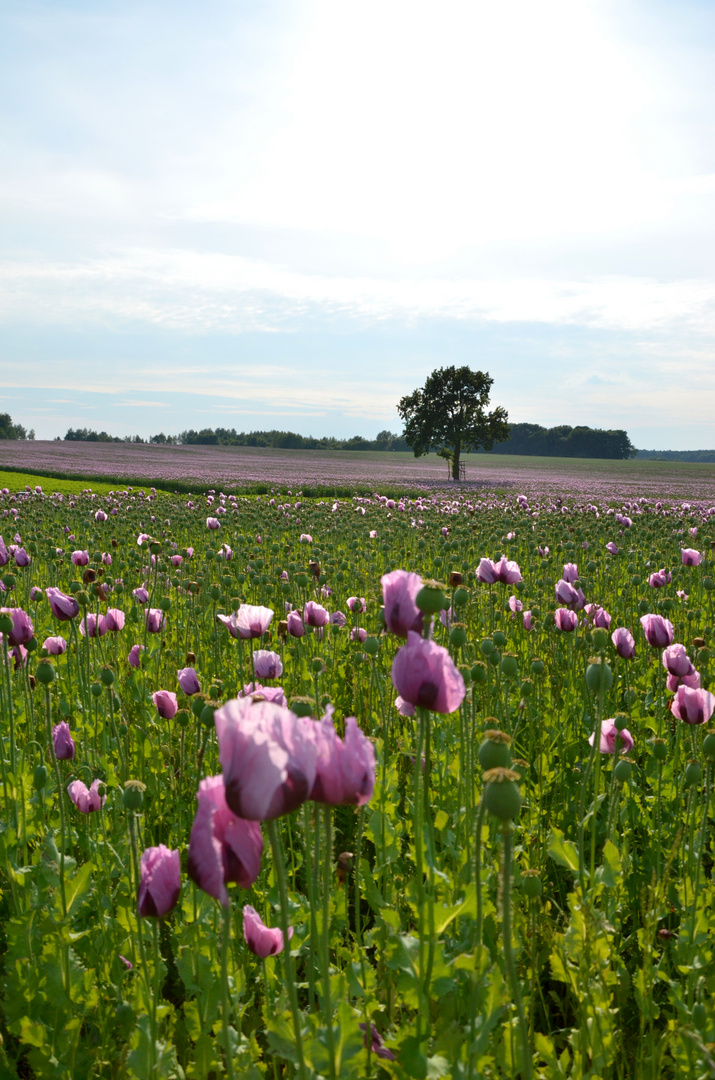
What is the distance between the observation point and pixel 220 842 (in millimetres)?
1026

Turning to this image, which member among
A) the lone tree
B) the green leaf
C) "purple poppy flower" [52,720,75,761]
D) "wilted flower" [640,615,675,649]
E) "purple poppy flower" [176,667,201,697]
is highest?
the lone tree

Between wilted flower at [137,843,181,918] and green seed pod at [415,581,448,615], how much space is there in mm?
731

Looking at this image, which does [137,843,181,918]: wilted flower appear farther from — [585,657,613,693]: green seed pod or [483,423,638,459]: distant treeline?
[483,423,638,459]: distant treeline

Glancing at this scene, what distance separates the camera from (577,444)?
352ft

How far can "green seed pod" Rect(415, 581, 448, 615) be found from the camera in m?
1.47

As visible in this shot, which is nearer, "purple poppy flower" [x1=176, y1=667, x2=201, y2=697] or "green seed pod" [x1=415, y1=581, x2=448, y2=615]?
"green seed pod" [x1=415, y1=581, x2=448, y2=615]

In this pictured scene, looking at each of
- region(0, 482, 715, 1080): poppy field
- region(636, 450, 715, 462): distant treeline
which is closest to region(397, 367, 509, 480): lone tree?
region(0, 482, 715, 1080): poppy field

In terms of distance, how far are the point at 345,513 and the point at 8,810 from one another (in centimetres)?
1034

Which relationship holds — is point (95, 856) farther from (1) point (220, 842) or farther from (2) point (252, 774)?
(2) point (252, 774)

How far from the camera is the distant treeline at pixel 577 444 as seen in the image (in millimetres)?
105812

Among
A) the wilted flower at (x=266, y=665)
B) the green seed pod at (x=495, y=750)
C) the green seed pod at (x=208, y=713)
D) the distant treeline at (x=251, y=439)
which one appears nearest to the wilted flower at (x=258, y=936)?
the green seed pod at (x=208, y=713)

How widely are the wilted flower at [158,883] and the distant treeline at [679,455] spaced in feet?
480

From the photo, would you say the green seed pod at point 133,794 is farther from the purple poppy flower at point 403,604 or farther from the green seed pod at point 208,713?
the purple poppy flower at point 403,604

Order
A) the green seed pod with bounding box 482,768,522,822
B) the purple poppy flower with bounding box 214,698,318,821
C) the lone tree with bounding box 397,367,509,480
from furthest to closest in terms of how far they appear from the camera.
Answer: the lone tree with bounding box 397,367,509,480 < the green seed pod with bounding box 482,768,522,822 < the purple poppy flower with bounding box 214,698,318,821
